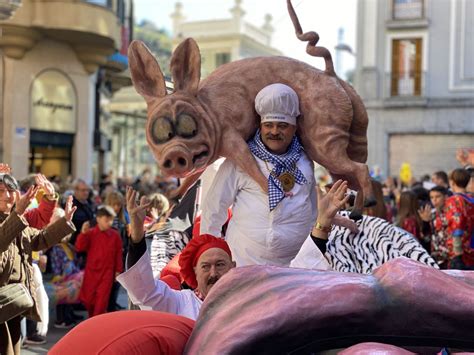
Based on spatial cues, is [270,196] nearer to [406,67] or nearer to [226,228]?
[226,228]

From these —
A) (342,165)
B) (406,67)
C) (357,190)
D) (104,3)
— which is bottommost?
(357,190)

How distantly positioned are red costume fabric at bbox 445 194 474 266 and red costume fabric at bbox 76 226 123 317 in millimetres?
3550

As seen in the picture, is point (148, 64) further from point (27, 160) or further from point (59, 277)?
point (27, 160)

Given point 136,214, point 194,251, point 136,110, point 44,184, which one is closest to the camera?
point 136,214

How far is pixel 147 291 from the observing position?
8.57ft

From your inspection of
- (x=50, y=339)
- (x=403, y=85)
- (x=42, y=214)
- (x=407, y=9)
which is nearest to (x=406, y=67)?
(x=403, y=85)

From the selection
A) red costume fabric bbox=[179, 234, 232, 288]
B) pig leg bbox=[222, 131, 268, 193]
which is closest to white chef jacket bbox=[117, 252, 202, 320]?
red costume fabric bbox=[179, 234, 232, 288]

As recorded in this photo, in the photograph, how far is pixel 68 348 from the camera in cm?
124

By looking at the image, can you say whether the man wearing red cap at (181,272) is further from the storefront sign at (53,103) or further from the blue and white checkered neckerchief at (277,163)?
the storefront sign at (53,103)

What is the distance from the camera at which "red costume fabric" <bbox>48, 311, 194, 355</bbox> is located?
1.23 m

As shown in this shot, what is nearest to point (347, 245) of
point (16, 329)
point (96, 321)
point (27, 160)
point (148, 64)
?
point (148, 64)

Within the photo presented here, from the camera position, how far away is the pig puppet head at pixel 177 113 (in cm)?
317

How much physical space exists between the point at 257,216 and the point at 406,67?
25.4 meters

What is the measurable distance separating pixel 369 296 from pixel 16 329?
182 inches
